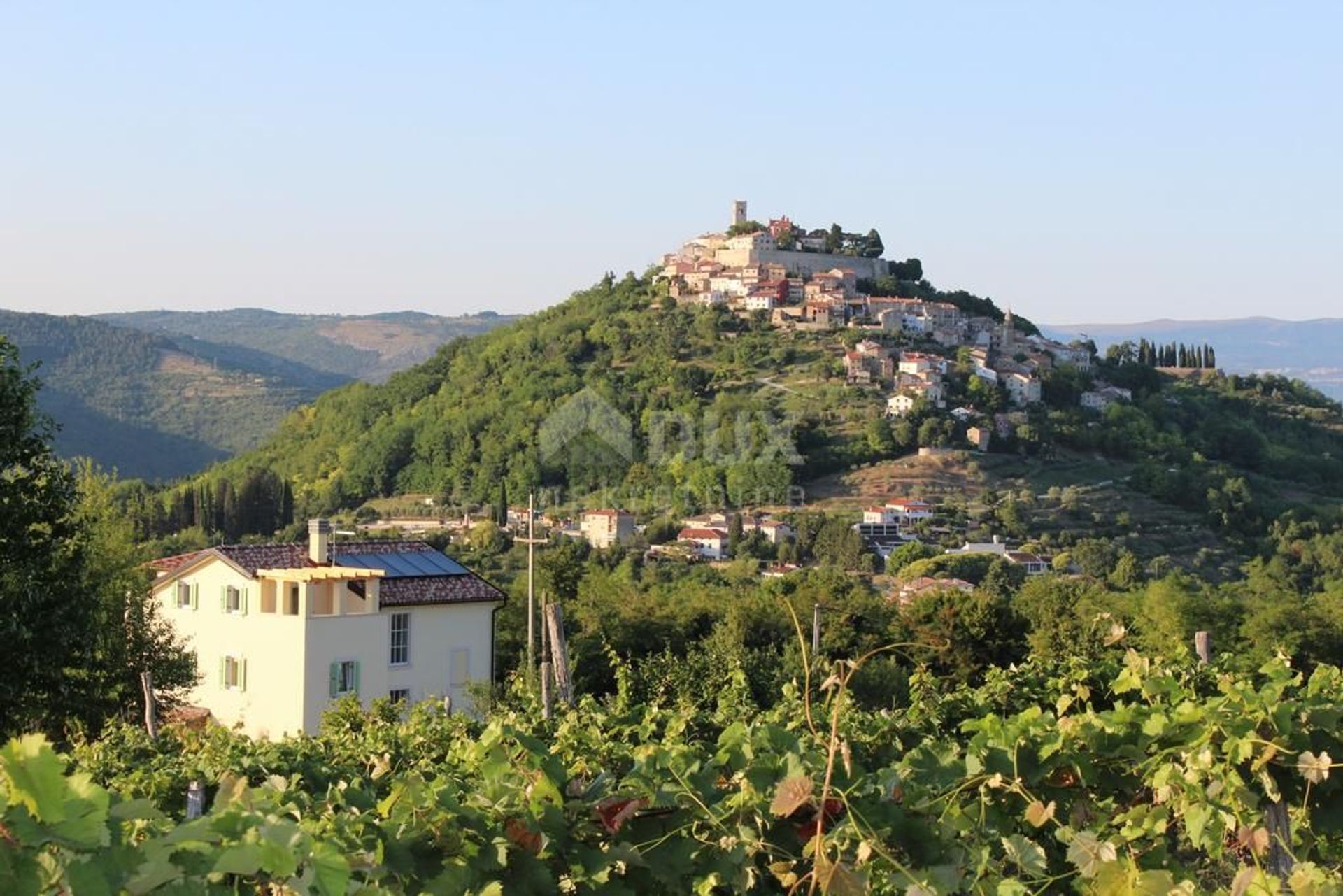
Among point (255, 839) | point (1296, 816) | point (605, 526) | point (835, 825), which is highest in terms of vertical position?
point (255, 839)

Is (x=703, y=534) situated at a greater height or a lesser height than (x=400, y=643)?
lesser

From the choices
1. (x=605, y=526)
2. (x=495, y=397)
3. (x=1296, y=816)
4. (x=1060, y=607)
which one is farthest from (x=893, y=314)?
(x=1296, y=816)

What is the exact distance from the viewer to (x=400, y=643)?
21.5m

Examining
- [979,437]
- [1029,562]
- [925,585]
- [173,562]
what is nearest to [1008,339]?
[979,437]

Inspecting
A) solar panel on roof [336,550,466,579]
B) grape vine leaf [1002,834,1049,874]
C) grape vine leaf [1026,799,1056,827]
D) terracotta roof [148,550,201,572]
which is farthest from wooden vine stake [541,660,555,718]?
terracotta roof [148,550,201,572]

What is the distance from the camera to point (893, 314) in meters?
97.5

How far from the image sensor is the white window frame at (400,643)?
2127 cm

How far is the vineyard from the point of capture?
88.6 inches

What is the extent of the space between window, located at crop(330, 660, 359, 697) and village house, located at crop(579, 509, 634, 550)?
45.0m

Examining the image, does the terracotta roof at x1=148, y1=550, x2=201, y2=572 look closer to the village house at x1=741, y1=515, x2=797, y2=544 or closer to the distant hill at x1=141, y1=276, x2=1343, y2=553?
the distant hill at x1=141, y1=276, x2=1343, y2=553

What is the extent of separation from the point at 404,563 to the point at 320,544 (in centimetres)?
124

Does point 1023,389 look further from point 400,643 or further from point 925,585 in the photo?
point 400,643

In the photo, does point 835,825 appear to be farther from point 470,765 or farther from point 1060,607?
point 1060,607

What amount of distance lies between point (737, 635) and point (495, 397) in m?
63.6
